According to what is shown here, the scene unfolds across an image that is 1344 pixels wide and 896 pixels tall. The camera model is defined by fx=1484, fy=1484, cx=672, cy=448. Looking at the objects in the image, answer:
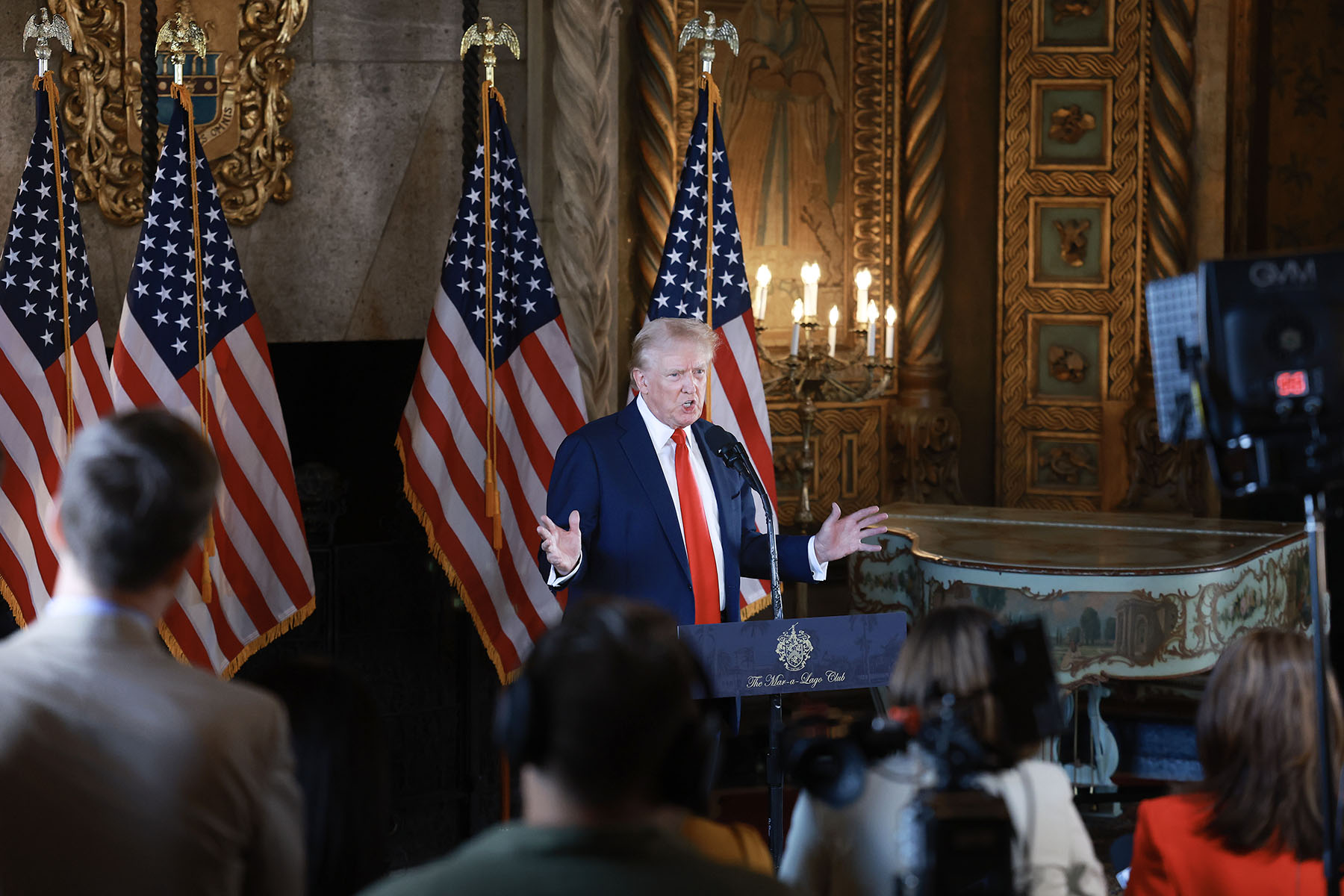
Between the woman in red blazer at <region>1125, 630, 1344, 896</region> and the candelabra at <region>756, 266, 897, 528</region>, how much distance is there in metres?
3.66

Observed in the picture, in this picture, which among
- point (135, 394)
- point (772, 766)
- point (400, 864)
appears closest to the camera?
point (772, 766)

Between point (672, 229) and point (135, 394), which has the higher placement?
point (672, 229)

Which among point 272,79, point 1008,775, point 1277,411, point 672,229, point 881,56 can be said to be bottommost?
point 1008,775

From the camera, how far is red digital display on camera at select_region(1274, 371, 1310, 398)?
218 cm

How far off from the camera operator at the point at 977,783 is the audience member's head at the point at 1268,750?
0.31 m

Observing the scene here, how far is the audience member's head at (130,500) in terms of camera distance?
156 cm

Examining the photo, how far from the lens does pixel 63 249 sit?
13.9 feet

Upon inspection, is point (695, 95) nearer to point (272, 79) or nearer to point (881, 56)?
point (881, 56)

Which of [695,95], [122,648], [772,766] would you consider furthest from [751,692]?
[695,95]

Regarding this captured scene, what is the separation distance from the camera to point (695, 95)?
6035 millimetres

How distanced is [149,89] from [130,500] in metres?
3.35

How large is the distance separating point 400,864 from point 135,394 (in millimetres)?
1682

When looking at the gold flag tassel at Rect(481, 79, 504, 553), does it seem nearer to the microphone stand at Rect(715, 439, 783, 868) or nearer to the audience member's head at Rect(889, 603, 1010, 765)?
the microphone stand at Rect(715, 439, 783, 868)

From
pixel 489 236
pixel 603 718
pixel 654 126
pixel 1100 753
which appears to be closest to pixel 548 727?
pixel 603 718
